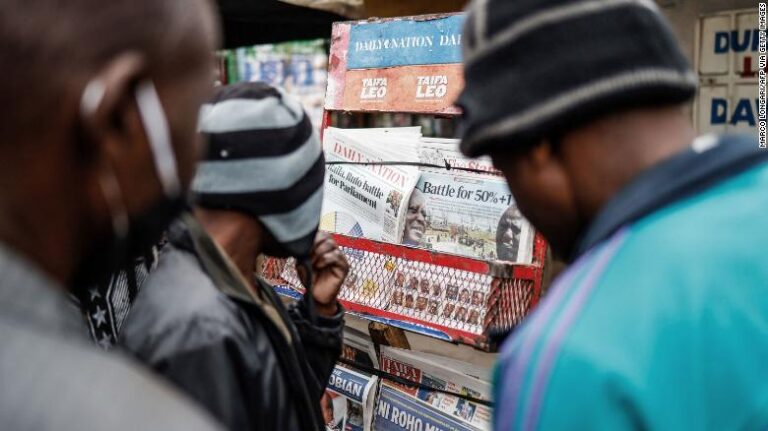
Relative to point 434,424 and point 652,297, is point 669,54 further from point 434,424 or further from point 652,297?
point 434,424

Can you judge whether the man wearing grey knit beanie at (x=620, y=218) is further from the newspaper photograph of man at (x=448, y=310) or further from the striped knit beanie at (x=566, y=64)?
the newspaper photograph of man at (x=448, y=310)

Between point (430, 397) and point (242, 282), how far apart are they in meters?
1.20

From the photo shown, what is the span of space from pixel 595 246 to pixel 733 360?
0.23 metres

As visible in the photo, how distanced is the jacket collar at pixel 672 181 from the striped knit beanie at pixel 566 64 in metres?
0.11

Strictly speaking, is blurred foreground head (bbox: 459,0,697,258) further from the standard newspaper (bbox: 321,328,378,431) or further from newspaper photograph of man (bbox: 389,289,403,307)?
the standard newspaper (bbox: 321,328,378,431)

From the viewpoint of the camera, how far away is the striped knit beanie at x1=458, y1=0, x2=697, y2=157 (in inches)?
44.1

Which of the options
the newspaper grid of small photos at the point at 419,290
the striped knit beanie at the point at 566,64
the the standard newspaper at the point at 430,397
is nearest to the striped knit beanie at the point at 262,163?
the newspaper grid of small photos at the point at 419,290

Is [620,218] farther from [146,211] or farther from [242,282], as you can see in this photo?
[242,282]

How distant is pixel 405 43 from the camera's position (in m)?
2.92

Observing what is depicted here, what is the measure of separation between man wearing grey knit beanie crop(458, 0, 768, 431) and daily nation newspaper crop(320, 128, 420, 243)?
4.79 feet

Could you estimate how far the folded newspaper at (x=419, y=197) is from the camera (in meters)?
2.53

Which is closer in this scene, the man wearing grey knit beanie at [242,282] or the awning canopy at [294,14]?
the man wearing grey knit beanie at [242,282]

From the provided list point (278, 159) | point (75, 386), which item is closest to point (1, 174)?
point (75, 386)

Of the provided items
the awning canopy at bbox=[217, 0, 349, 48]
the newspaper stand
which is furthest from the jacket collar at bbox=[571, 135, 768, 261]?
the awning canopy at bbox=[217, 0, 349, 48]
